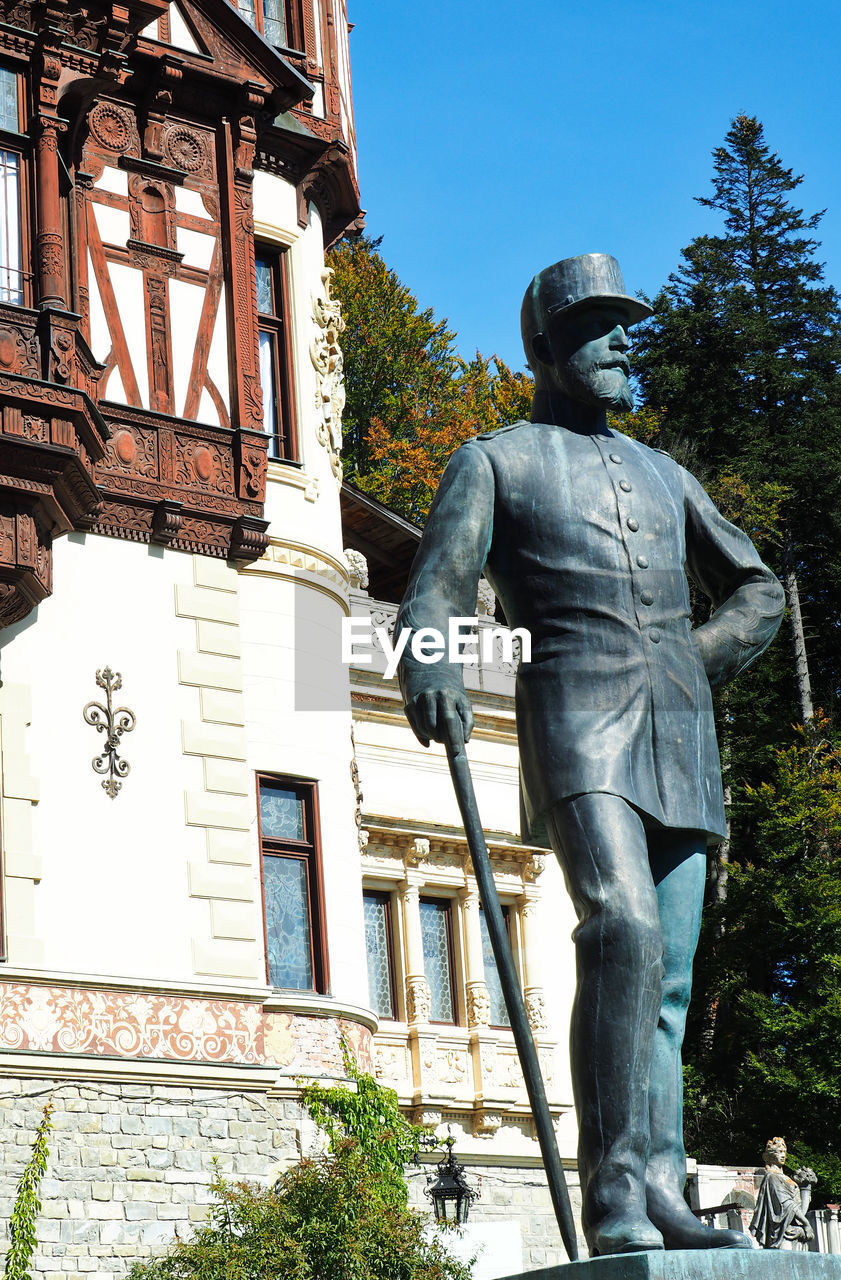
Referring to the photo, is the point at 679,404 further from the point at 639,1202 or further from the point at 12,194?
the point at 639,1202

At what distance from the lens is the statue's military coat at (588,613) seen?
18.0 ft

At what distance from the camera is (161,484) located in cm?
2020

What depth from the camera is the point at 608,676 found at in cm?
556

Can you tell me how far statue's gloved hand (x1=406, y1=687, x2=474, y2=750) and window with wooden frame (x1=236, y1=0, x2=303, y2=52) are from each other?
65.4ft

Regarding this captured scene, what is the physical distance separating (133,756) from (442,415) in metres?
22.6

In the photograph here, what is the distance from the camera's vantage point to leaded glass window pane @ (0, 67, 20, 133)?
62.3 ft

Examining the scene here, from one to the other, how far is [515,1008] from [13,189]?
599 inches

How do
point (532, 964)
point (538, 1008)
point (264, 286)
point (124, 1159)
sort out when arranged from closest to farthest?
point (124, 1159), point (264, 286), point (538, 1008), point (532, 964)

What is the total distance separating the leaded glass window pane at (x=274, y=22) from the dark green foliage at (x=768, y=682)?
650 inches

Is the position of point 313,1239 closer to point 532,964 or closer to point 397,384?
point 532,964

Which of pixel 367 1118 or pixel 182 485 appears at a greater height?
pixel 182 485

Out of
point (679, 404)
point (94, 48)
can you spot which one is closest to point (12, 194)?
point (94, 48)

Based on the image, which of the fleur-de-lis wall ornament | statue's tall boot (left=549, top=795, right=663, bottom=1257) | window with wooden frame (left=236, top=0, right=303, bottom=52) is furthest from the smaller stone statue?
statue's tall boot (left=549, top=795, right=663, bottom=1257)

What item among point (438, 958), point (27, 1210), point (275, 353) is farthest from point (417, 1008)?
point (27, 1210)
